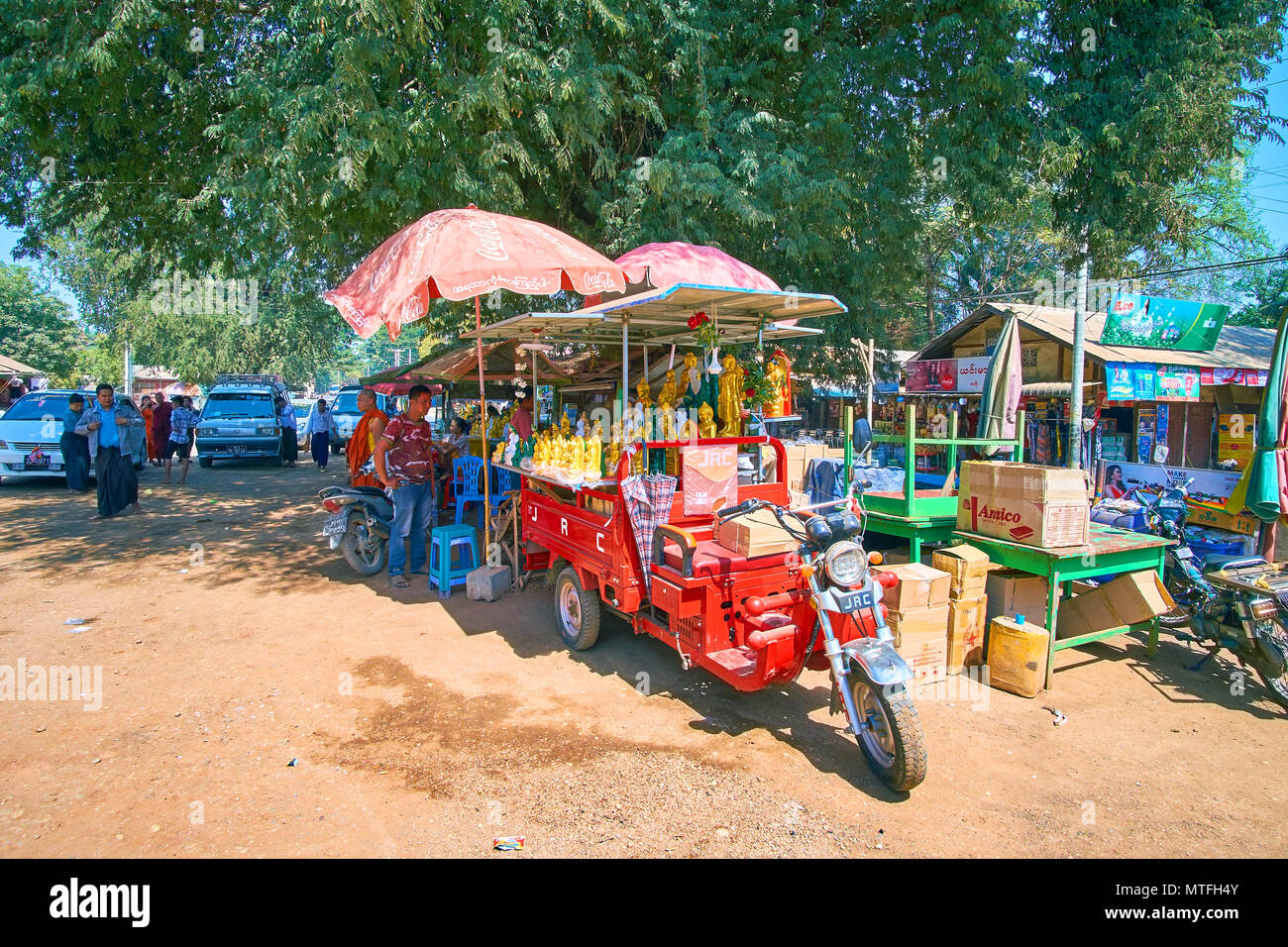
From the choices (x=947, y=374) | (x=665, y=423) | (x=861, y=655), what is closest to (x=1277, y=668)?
(x=861, y=655)

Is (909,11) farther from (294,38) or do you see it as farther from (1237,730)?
(1237,730)

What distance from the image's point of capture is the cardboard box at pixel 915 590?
15.7ft

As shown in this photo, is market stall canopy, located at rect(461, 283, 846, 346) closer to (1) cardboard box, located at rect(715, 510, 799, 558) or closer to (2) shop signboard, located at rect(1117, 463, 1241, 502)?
(1) cardboard box, located at rect(715, 510, 799, 558)

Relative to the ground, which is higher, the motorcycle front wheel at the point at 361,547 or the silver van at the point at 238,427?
the silver van at the point at 238,427

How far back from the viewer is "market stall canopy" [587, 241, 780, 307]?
595 cm

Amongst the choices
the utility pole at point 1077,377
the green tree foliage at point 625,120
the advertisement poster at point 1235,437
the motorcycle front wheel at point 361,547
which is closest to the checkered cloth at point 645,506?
the motorcycle front wheel at point 361,547

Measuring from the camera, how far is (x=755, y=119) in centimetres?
863

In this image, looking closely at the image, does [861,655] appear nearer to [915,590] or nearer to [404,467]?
[915,590]

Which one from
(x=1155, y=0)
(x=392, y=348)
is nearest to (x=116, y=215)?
(x=1155, y=0)

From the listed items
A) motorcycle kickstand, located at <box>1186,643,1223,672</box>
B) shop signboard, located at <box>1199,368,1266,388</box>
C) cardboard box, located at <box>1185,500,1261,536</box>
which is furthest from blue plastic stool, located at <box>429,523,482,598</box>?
shop signboard, located at <box>1199,368,1266,388</box>

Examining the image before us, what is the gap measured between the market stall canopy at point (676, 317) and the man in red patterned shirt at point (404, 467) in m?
1.25

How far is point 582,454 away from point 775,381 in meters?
1.76

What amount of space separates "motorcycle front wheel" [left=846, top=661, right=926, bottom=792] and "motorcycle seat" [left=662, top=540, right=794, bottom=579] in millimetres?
950

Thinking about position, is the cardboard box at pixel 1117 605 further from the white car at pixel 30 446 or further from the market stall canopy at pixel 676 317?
the white car at pixel 30 446
